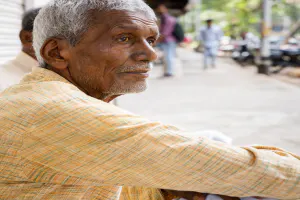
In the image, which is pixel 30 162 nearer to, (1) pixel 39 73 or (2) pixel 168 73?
(1) pixel 39 73

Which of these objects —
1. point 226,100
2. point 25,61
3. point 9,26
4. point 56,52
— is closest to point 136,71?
point 56,52

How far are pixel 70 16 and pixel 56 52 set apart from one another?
156mm

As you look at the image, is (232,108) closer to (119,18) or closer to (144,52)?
(144,52)

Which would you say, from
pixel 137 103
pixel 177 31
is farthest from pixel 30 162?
pixel 177 31

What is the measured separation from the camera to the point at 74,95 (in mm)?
1160

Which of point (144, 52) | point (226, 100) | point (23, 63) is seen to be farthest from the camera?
point (226, 100)

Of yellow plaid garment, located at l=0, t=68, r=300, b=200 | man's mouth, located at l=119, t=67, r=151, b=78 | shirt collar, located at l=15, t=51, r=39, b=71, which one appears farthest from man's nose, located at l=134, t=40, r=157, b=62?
shirt collar, located at l=15, t=51, r=39, b=71

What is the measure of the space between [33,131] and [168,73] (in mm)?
11090

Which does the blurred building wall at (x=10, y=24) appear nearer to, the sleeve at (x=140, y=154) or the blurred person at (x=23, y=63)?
the blurred person at (x=23, y=63)

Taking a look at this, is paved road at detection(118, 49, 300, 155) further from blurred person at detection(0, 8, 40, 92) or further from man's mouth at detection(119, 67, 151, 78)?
man's mouth at detection(119, 67, 151, 78)

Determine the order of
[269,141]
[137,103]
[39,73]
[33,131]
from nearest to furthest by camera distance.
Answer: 1. [33,131]
2. [39,73]
3. [269,141]
4. [137,103]

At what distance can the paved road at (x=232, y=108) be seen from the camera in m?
5.05

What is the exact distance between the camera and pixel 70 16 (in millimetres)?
1388

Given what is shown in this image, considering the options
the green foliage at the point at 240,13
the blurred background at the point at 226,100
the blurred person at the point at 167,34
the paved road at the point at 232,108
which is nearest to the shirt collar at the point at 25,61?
the blurred background at the point at 226,100
